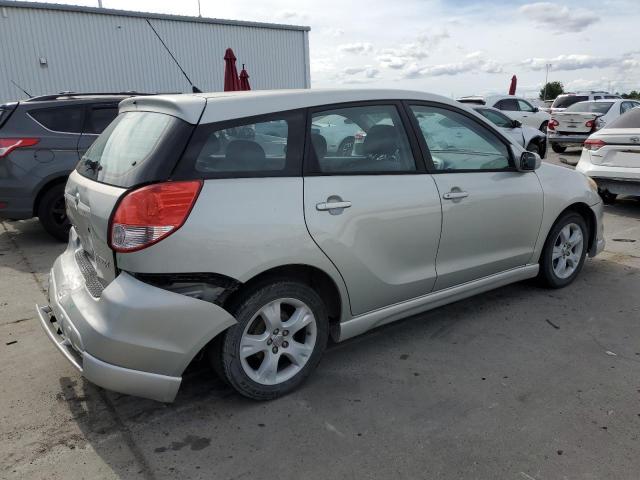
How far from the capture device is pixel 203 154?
2557 mm

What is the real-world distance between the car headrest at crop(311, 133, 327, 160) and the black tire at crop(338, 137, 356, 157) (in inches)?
4.8

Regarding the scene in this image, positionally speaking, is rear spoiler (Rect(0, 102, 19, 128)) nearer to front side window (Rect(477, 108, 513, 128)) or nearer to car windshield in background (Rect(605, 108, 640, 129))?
car windshield in background (Rect(605, 108, 640, 129))

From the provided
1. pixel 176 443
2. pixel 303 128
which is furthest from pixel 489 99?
pixel 176 443

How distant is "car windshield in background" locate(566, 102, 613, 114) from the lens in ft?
47.2

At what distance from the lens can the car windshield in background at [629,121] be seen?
7.15 m

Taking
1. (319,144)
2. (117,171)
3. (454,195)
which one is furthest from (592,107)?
(117,171)

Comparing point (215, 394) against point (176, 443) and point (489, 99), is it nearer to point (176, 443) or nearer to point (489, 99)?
point (176, 443)

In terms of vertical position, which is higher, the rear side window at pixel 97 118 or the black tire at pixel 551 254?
the rear side window at pixel 97 118

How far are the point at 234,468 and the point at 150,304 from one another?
0.83 metres

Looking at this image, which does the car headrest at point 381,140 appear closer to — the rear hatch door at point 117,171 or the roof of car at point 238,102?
the roof of car at point 238,102

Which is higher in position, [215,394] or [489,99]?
[489,99]

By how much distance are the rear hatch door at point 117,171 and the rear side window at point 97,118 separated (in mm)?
3588

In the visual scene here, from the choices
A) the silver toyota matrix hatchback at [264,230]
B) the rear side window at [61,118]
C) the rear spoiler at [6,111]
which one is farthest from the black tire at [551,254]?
the rear spoiler at [6,111]

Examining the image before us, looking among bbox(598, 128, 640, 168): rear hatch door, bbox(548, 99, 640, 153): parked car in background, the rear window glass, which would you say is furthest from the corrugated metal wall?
the rear window glass
